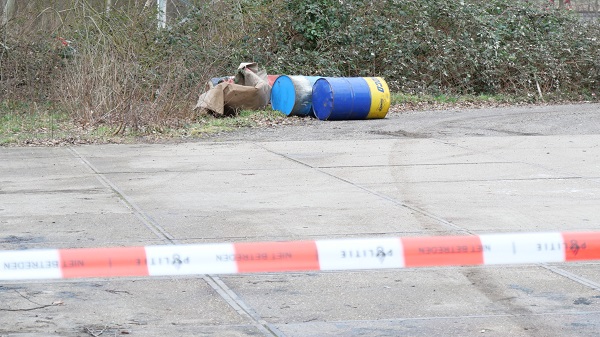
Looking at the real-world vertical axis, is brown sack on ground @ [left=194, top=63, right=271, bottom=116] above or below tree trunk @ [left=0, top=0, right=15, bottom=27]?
below

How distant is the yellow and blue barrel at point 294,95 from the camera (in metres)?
17.2

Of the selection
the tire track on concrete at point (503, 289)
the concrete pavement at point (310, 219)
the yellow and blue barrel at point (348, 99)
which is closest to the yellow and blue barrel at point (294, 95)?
the yellow and blue barrel at point (348, 99)

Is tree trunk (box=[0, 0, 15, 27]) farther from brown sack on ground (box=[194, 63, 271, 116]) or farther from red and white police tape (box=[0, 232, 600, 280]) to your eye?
red and white police tape (box=[0, 232, 600, 280])

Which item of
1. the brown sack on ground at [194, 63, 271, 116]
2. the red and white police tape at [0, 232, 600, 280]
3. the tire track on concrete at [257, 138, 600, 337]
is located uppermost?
the red and white police tape at [0, 232, 600, 280]

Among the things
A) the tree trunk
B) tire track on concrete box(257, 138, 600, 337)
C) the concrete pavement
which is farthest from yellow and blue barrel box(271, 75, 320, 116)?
tire track on concrete box(257, 138, 600, 337)

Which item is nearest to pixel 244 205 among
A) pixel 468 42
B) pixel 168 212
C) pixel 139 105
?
pixel 168 212

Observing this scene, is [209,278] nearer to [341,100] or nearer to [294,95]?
[341,100]

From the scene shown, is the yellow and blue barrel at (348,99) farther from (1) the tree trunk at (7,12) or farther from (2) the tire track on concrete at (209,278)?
(1) the tree trunk at (7,12)

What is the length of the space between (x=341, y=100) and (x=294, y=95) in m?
0.99

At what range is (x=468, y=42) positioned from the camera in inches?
910

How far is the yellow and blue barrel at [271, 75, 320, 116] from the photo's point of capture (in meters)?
17.2

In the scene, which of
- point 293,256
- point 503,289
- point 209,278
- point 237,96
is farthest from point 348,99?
point 293,256

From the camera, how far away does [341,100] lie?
16.7 metres

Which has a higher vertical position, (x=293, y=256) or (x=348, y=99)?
(x=293, y=256)
